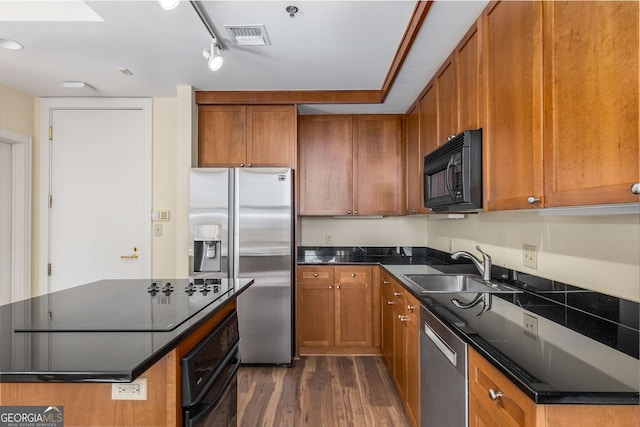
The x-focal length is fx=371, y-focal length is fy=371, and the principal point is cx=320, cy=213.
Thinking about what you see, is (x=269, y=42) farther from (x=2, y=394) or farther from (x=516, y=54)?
(x=2, y=394)

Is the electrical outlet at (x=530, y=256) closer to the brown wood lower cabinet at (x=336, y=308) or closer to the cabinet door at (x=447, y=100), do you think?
the cabinet door at (x=447, y=100)

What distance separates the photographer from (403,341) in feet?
7.96

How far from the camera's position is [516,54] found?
5.04 ft

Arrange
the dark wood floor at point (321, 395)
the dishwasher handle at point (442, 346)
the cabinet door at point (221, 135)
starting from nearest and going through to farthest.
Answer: the dishwasher handle at point (442, 346) < the dark wood floor at point (321, 395) < the cabinet door at point (221, 135)

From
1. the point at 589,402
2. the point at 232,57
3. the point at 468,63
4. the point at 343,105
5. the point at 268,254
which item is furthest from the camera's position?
the point at 343,105

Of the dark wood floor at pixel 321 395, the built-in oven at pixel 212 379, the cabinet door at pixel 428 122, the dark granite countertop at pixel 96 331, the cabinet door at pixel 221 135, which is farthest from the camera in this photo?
the cabinet door at pixel 221 135

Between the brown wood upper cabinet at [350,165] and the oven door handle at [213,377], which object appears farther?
the brown wood upper cabinet at [350,165]

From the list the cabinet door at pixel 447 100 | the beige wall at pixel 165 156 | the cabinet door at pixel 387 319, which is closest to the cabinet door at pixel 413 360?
the cabinet door at pixel 387 319

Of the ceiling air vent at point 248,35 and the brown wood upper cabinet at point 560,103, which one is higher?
the ceiling air vent at point 248,35

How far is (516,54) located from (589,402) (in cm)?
130

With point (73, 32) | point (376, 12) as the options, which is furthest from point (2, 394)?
point (376, 12)

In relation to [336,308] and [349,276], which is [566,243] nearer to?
[349,276]

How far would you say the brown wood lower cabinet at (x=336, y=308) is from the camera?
11.4 ft

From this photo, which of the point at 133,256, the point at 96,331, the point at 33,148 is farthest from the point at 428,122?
the point at 33,148
